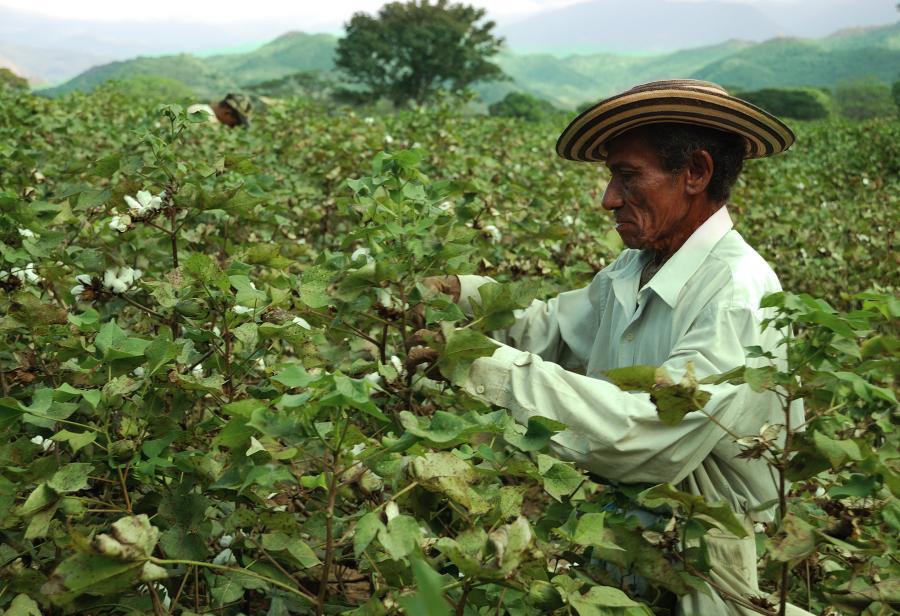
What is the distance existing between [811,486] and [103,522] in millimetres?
1857

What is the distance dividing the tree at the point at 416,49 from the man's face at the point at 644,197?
120 ft

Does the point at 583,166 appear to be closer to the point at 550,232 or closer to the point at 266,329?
the point at 550,232

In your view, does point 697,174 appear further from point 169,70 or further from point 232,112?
point 169,70

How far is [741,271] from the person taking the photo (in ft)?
6.15

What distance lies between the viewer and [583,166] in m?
7.35

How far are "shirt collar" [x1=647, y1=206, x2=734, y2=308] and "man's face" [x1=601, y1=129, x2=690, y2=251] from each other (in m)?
0.07

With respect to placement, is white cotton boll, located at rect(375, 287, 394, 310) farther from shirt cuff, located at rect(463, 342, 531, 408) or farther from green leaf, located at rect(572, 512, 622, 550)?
green leaf, located at rect(572, 512, 622, 550)

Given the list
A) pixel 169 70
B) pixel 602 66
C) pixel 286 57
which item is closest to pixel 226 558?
pixel 169 70

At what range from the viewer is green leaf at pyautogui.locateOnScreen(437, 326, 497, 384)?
148 cm

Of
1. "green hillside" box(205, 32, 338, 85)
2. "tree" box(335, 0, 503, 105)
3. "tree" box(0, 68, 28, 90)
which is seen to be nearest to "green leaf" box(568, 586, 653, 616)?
"tree" box(0, 68, 28, 90)

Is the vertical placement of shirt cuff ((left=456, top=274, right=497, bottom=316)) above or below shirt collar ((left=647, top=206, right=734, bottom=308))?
below

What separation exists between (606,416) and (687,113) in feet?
2.47

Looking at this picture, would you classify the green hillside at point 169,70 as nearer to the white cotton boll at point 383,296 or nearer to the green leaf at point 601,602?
the white cotton boll at point 383,296

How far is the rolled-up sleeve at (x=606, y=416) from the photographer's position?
1.60m
